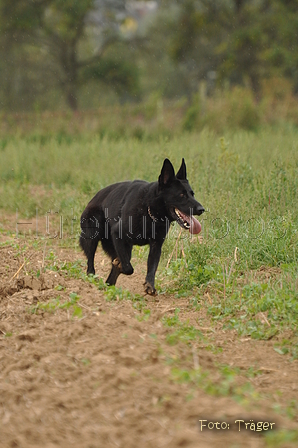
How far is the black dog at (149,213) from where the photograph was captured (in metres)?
6.33

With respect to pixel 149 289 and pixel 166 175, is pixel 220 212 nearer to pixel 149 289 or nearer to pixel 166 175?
pixel 166 175

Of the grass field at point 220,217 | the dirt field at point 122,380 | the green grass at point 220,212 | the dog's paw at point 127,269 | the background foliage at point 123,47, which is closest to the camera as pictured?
the dirt field at point 122,380

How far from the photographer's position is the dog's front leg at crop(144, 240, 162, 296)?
6.32m

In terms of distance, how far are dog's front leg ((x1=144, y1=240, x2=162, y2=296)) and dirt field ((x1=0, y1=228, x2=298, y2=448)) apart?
76 cm

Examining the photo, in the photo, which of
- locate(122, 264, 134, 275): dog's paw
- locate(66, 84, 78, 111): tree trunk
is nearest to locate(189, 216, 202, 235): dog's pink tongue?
locate(122, 264, 134, 275): dog's paw

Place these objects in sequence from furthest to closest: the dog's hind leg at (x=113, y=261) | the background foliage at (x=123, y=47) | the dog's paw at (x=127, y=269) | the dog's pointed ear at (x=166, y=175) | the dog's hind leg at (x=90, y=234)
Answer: the background foliage at (x=123, y=47) < the dog's hind leg at (x=90, y=234) < the dog's hind leg at (x=113, y=261) < the dog's paw at (x=127, y=269) < the dog's pointed ear at (x=166, y=175)

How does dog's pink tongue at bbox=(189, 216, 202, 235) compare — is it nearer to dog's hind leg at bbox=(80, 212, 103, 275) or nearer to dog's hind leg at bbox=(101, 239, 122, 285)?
dog's hind leg at bbox=(101, 239, 122, 285)

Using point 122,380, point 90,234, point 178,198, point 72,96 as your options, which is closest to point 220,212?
point 90,234

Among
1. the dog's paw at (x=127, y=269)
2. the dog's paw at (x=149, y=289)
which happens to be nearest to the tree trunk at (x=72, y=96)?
the dog's paw at (x=127, y=269)

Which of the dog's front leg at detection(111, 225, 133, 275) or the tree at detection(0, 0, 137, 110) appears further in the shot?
the tree at detection(0, 0, 137, 110)

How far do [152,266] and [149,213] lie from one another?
1.88ft

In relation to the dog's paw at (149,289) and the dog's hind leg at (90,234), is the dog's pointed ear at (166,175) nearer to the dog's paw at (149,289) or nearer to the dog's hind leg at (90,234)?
the dog's paw at (149,289)

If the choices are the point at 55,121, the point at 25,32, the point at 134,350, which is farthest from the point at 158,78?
the point at 134,350

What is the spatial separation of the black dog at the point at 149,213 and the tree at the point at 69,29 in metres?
26.5
